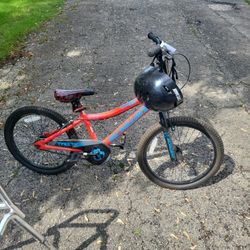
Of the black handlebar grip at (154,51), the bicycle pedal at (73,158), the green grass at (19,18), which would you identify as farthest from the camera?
the green grass at (19,18)

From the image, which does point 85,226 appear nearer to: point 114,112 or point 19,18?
point 114,112

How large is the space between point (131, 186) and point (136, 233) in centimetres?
71

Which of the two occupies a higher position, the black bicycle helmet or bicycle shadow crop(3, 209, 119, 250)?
the black bicycle helmet

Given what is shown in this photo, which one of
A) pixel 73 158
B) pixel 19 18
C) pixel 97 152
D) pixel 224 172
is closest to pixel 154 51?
pixel 97 152

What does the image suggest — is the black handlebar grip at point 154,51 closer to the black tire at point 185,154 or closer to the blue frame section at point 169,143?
the black tire at point 185,154

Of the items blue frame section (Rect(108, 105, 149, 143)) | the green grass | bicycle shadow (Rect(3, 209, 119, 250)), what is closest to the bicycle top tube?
blue frame section (Rect(108, 105, 149, 143))

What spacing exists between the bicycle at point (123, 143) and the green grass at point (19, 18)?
3.91m

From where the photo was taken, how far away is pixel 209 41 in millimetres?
8016

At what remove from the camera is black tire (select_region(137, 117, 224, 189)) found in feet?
11.2

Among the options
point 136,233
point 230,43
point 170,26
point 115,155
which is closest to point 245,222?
point 136,233

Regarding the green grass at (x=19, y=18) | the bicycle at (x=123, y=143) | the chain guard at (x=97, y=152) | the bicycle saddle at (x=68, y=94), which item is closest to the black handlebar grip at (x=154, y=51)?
the bicycle at (x=123, y=143)

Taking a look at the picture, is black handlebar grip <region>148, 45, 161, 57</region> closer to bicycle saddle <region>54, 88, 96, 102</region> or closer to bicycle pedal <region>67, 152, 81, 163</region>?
bicycle saddle <region>54, 88, 96, 102</region>

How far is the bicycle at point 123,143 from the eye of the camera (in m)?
3.41

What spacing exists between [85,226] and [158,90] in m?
1.81
